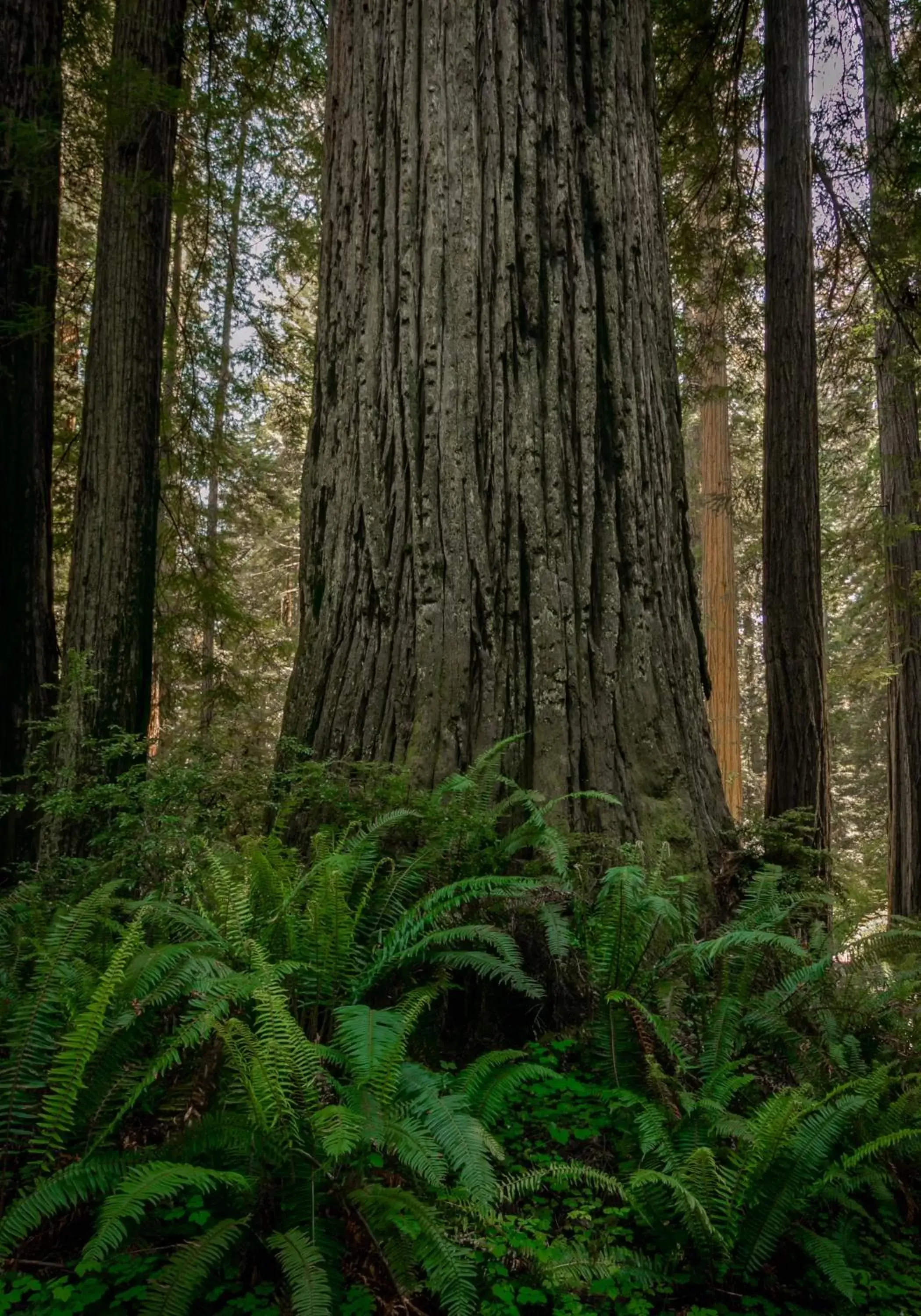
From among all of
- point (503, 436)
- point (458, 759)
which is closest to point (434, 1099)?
point (458, 759)

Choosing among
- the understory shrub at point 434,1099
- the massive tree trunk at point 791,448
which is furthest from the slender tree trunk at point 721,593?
the understory shrub at point 434,1099

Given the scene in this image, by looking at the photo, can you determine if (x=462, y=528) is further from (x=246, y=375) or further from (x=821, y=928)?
(x=246, y=375)

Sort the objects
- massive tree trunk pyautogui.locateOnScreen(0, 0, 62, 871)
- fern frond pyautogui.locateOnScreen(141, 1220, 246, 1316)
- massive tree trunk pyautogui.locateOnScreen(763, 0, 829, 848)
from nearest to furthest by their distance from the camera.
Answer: fern frond pyautogui.locateOnScreen(141, 1220, 246, 1316), massive tree trunk pyautogui.locateOnScreen(763, 0, 829, 848), massive tree trunk pyautogui.locateOnScreen(0, 0, 62, 871)

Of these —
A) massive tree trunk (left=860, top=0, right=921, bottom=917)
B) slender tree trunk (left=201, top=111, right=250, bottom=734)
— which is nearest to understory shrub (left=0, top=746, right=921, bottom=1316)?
slender tree trunk (left=201, top=111, right=250, bottom=734)

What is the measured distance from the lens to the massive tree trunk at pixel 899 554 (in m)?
8.87

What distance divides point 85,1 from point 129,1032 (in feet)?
29.5

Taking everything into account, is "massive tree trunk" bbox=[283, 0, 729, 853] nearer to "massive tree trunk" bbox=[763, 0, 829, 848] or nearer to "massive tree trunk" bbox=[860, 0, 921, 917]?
"massive tree trunk" bbox=[763, 0, 829, 848]

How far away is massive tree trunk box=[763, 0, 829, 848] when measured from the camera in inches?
244

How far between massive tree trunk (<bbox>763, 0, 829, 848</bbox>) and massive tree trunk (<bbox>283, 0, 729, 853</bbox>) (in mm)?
2830

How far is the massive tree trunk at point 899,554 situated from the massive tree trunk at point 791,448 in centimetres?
215

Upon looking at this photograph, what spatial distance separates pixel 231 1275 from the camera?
5.37ft

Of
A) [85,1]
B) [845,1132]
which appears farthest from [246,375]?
[845,1132]

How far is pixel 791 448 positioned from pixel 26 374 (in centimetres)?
571

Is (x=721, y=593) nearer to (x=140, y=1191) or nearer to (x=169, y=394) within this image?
(x=169, y=394)
